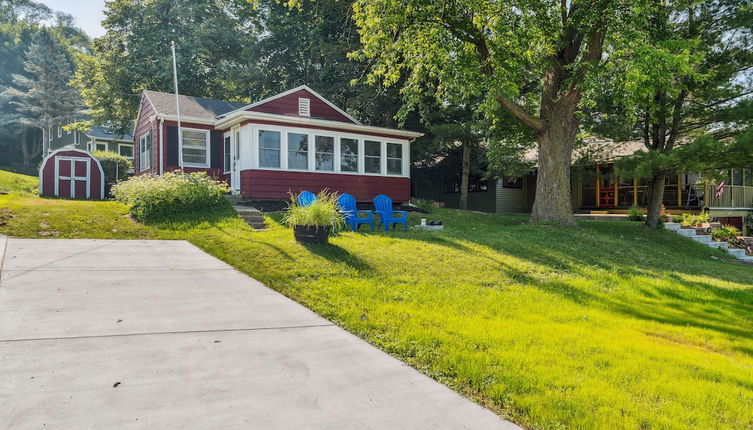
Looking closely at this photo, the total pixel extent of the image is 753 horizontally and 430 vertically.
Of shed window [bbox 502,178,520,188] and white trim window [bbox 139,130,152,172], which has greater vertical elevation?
white trim window [bbox 139,130,152,172]

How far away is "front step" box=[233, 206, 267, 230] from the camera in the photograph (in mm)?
10455

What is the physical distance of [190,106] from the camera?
54.0 feet

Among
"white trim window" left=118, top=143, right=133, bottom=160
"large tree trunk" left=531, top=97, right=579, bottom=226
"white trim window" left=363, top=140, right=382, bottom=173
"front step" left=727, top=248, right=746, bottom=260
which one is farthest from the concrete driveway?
"white trim window" left=118, top=143, right=133, bottom=160

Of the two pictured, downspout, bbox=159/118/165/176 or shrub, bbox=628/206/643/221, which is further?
shrub, bbox=628/206/643/221

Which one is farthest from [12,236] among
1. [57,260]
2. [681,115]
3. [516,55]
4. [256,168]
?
[681,115]

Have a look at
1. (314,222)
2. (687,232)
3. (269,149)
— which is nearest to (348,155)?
(269,149)

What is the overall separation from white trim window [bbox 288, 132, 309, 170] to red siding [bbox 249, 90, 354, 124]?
1.66 metres

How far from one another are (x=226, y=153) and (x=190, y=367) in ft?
44.3

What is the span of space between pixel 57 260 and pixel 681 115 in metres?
15.2

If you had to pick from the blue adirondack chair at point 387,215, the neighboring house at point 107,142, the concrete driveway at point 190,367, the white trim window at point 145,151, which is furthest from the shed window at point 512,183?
the neighboring house at point 107,142

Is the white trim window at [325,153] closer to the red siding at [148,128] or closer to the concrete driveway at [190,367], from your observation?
the red siding at [148,128]

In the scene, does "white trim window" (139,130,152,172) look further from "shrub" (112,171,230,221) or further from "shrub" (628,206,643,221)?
"shrub" (628,206,643,221)

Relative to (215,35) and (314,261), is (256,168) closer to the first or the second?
(314,261)

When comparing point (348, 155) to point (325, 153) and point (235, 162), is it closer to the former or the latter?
point (325, 153)
